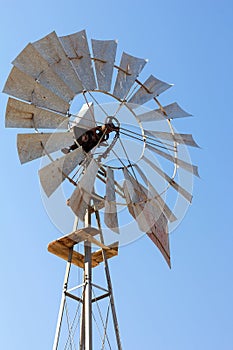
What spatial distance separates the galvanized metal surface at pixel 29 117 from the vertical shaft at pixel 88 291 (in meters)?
1.86

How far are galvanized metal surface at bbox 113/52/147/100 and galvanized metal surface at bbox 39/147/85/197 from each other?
1.61 m

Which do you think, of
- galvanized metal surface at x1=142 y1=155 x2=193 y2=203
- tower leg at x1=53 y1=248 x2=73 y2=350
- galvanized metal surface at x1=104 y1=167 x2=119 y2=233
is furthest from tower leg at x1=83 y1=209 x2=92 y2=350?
galvanized metal surface at x1=142 y1=155 x2=193 y2=203

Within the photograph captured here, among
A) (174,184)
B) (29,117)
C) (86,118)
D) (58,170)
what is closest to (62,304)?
(58,170)

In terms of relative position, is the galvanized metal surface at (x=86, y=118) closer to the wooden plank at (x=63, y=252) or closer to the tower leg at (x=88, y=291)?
the tower leg at (x=88, y=291)

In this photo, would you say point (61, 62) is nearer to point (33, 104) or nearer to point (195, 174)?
point (33, 104)

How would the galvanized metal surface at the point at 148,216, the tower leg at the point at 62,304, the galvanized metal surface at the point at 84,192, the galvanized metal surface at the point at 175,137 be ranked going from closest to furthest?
the tower leg at the point at 62,304, the galvanized metal surface at the point at 84,192, the galvanized metal surface at the point at 148,216, the galvanized metal surface at the point at 175,137

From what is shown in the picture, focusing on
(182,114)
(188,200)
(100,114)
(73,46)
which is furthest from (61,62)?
(188,200)

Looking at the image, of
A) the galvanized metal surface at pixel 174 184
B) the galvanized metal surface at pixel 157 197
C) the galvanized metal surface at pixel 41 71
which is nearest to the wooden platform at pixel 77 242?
the galvanized metal surface at pixel 157 197

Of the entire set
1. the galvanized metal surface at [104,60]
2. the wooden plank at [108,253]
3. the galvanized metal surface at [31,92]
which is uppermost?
the galvanized metal surface at [104,60]

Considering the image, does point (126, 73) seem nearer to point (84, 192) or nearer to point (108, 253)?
point (84, 192)

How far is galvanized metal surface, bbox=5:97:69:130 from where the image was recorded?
8.88m

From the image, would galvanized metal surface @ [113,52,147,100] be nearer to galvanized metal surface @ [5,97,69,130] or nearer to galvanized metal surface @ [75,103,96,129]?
galvanized metal surface @ [75,103,96,129]

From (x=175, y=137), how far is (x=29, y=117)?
2.99m

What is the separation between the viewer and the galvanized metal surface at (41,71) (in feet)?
29.4
